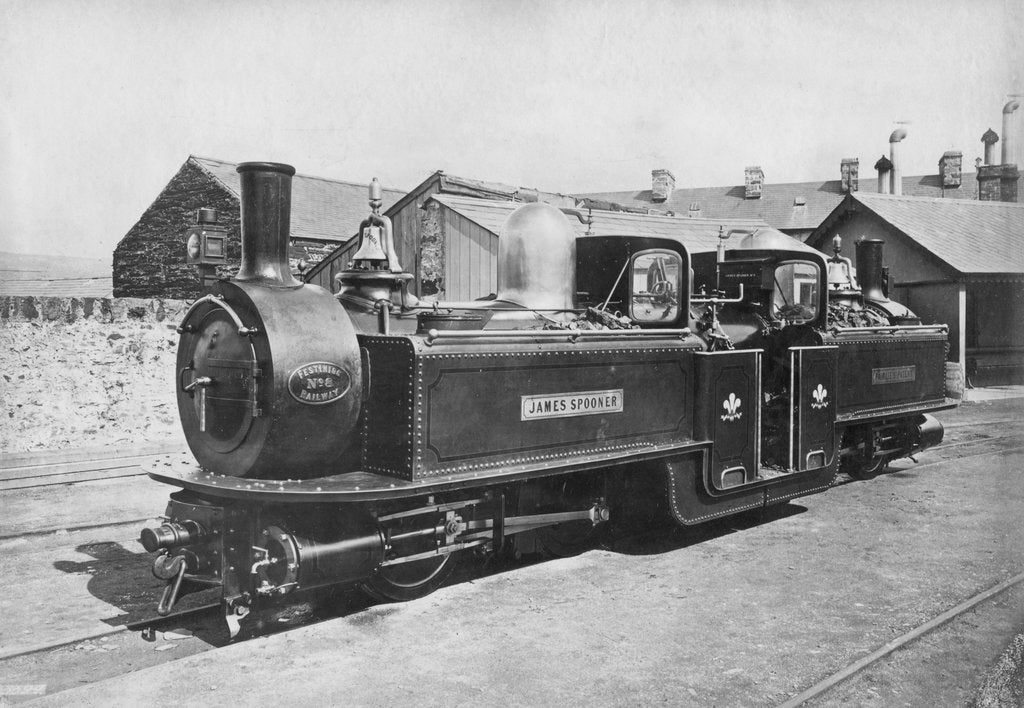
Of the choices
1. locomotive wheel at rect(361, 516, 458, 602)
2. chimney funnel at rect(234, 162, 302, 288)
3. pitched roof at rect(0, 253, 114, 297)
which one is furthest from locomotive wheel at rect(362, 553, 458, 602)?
pitched roof at rect(0, 253, 114, 297)

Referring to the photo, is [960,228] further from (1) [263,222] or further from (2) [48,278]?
(2) [48,278]

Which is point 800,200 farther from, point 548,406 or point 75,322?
point 548,406

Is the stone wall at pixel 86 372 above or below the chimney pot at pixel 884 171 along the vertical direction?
below

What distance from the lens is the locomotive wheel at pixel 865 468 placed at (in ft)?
32.3

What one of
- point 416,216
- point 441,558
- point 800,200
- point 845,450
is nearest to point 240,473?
point 441,558

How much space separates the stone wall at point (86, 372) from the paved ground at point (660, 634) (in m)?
5.42

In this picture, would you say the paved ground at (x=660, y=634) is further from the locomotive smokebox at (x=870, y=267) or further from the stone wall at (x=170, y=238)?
the stone wall at (x=170, y=238)

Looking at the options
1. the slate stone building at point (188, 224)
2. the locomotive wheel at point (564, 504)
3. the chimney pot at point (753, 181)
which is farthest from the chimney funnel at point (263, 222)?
the chimney pot at point (753, 181)

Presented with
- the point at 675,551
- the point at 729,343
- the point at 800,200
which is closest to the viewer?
the point at 675,551

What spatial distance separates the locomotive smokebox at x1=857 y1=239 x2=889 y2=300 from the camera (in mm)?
12117

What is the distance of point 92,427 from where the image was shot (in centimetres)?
1178

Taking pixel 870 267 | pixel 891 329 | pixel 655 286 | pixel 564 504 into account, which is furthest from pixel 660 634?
pixel 870 267

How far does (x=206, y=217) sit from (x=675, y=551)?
4.17 m

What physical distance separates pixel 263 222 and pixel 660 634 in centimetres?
Result: 325
